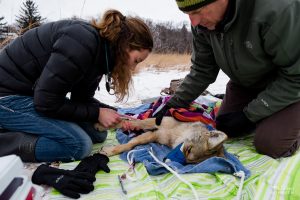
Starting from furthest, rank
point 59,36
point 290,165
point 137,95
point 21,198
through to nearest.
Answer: point 137,95
point 59,36
point 290,165
point 21,198

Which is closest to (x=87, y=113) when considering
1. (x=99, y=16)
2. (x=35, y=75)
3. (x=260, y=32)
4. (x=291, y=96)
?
(x=35, y=75)

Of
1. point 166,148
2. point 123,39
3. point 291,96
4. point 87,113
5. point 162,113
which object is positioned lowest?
point 166,148

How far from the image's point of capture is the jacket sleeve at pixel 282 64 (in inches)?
102

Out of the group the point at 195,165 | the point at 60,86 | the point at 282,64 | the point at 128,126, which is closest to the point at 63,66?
the point at 60,86

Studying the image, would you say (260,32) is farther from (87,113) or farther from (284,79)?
(87,113)

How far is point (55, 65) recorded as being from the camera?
2.53 meters

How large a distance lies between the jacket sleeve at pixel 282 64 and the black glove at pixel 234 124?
158 millimetres

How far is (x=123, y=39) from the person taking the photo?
2.74 metres

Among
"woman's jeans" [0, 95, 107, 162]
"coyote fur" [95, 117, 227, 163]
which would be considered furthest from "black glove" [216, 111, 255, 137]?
"woman's jeans" [0, 95, 107, 162]

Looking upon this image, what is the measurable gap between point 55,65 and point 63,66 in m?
0.06

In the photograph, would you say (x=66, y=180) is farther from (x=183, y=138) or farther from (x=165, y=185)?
(x=183, y=138)

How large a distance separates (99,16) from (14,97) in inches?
38.9

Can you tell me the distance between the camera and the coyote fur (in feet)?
9.32

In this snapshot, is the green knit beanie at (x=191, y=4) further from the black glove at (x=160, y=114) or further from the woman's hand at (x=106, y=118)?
the black glove at (x=160, y=114)
